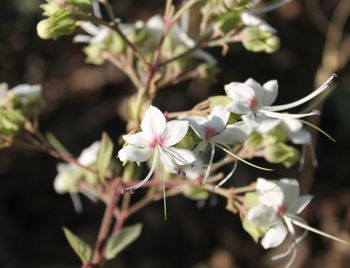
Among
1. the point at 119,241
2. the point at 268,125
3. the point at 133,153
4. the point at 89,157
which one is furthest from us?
the point at 89,157

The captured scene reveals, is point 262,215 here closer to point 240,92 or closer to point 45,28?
point 240,92

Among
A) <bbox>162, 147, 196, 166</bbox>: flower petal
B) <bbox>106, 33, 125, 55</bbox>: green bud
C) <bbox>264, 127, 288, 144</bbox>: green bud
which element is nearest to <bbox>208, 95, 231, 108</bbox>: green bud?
<bbox>162, 147, 196, 166</bbox>: flower petal

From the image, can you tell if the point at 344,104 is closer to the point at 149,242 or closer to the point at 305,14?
the point at 305,14

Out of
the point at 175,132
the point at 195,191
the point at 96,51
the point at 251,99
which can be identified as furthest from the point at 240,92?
the point at 96,51

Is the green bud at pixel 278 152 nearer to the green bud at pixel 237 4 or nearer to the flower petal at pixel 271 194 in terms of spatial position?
the flower petal at pixel 271 194

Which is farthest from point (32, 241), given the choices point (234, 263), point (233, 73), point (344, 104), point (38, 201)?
point (344, 104)

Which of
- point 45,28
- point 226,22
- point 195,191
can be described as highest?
point 45,28
